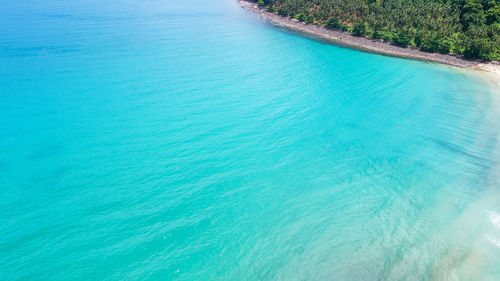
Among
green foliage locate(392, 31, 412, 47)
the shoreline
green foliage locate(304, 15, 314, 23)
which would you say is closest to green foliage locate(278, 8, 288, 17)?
the shoreline

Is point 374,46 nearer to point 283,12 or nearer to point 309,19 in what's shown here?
point 309,19

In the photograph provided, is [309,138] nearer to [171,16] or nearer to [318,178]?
[318,178]

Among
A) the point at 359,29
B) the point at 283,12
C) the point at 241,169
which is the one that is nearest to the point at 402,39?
the point at 359,29

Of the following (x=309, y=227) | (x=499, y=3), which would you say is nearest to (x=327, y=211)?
(x=309, y=227)

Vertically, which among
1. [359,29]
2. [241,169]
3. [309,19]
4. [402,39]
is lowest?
[241,169]

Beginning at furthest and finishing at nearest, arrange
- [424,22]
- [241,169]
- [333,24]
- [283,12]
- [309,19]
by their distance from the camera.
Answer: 1. [283,12]
2. [309,19]
3. [333,24]
4. [424,22]
5. [241,169]

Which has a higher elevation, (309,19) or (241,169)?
(309,19)
